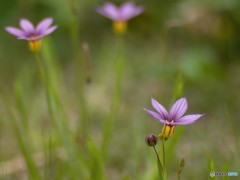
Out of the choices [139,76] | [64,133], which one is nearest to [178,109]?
[64,133]

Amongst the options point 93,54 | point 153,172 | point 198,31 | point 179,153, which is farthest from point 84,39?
point 153,172

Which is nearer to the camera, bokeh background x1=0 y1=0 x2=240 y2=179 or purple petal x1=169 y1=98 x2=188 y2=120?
purple petal x1=169 y1=98 x2=188 y2=120

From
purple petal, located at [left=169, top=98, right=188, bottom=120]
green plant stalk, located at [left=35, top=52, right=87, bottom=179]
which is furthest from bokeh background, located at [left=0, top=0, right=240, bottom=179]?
purple petal, located at [left=169, top=98, right=188, bottom=120]

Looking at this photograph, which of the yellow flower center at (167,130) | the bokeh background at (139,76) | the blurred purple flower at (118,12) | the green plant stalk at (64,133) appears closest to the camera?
the yellow flower center at (167,130)

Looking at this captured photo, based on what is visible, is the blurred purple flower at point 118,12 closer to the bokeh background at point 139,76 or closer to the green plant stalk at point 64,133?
the bokeh background at point 139,76

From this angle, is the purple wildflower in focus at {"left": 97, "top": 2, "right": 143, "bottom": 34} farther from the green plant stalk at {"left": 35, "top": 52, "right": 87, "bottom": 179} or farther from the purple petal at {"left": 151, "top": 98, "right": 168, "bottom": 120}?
the purple petal at {"left": 151, "top": 98, "right": 168, "bottom": 120}

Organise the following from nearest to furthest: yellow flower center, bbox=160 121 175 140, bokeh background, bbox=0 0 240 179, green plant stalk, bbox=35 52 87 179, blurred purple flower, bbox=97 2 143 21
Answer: yellow flower center, bbox=160 121 175 140, green plant stalk, bbox=35 52 87 179, blurred purple flower, bbox=97 2 143 21, bokeh background, bbox=0 0 240 179

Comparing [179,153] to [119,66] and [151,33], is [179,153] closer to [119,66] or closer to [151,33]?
[119,66]

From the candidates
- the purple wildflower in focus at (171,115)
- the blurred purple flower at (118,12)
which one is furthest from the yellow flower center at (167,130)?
the blurred purple flower at (118,12)
